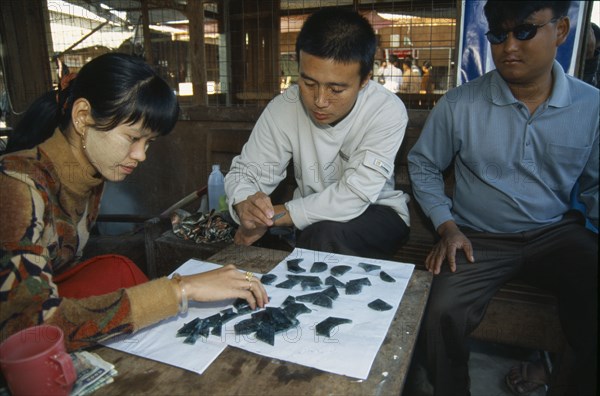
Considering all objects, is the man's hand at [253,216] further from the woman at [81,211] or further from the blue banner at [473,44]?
the blue banner at [473,44]

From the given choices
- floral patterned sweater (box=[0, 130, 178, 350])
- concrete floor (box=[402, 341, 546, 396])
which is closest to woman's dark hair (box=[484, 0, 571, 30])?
floral patterned sweater (box=[0, 130, 178, 350])

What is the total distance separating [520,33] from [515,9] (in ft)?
0.35

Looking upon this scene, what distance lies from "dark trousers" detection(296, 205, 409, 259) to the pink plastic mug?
4.09ft

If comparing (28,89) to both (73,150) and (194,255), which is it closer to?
(194,255)

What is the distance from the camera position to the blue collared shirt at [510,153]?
6.69ft

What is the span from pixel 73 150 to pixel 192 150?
7.74ft

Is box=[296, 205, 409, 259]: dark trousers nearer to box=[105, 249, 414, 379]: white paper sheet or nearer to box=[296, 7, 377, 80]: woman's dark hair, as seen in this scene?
box=[105, 249, 414, 379]: white paper sheet

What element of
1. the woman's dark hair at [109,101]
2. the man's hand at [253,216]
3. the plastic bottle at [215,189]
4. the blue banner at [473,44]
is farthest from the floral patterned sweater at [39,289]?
the blue banner at [473,44]

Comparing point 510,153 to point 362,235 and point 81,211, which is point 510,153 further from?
point 81,211

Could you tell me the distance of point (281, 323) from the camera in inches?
50.9

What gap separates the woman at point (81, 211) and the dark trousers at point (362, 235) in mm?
691

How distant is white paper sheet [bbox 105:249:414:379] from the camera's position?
1134mm

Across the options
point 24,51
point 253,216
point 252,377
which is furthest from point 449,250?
point 24,51

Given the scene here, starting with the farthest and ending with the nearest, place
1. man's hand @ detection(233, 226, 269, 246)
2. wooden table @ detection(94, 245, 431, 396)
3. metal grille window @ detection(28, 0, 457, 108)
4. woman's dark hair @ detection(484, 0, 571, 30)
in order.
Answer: metal grille window @ detection(28, 0, 457, 108), man's hand @ detection(233, 226, 269, 246), woman's dark hair @ detection(484, 0, 571, 30), wooden table @ detection(94, 245, 431, 396)
